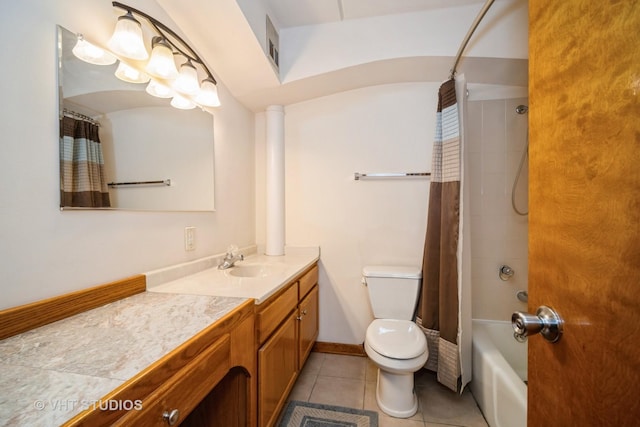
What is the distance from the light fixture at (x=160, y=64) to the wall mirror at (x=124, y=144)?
47 mm

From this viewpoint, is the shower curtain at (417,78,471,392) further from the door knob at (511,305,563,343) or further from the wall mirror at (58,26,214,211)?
the wall mirror at (58,26,214,211)

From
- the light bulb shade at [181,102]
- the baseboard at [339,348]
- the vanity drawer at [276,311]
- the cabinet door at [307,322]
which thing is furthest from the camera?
the baseboard at [339,348]

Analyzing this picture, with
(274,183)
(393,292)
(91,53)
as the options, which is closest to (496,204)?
(393,292)

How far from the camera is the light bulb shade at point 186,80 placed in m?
1.25

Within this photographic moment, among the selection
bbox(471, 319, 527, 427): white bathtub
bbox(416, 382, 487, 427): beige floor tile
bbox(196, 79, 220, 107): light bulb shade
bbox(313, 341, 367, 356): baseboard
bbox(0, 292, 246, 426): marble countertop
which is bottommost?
bbox(416, 382, 487, 427): beige floor tile

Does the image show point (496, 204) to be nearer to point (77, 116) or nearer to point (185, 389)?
point (185, 389)

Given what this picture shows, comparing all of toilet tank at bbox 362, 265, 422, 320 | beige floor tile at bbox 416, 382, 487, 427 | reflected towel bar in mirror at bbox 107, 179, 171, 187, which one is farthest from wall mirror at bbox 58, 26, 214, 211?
beige floor tile at bbox 416, 382, 487, 427

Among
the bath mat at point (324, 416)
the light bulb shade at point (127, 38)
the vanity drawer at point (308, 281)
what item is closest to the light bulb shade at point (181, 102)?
the light bulb shade at point (127, 38)

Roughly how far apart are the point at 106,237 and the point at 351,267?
1.54 meters

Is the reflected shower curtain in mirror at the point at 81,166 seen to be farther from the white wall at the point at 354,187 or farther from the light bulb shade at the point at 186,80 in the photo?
the white wall at the point at 354,187

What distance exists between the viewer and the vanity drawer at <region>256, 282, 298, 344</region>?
1056 mm

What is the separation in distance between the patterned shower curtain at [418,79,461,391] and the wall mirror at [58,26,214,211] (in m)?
1.48

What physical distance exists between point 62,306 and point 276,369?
2.89ft

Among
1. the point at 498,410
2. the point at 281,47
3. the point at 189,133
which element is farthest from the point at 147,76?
the point at 498,410
